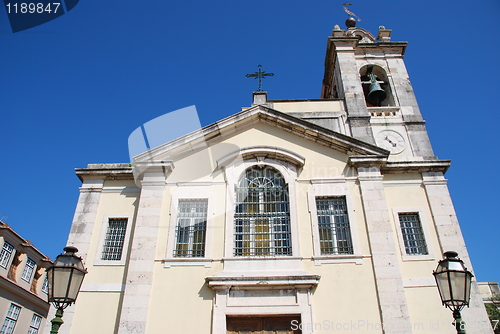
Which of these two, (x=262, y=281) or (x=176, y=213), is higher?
(x=176, y=213)

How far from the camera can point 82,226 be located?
11.5m

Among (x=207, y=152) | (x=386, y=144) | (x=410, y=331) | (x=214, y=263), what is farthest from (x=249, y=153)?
(x=410, y=331)

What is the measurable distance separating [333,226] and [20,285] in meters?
20.2

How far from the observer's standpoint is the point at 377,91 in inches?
599

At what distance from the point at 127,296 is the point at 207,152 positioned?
15.9 feet

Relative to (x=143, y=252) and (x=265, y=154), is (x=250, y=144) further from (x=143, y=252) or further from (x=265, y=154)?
(x=143, y=252)

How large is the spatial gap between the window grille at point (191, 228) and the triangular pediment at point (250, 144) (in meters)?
1.82

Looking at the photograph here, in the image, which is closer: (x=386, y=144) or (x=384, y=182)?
(x=384, y=182)

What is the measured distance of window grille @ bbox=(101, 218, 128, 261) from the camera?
11.2 metres

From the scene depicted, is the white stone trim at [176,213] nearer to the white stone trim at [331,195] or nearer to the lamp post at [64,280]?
the white stone trim at [331,195]

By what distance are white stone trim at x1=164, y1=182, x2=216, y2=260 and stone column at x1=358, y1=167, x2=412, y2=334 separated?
4.37 m

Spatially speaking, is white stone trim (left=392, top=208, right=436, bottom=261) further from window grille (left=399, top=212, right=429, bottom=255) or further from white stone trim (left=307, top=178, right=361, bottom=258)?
white stone trim (left=307, top=178, right=361, bottom=258)

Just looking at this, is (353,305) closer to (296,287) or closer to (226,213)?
(296,287)

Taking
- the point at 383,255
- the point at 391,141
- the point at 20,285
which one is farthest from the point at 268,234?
the point at 20,285
